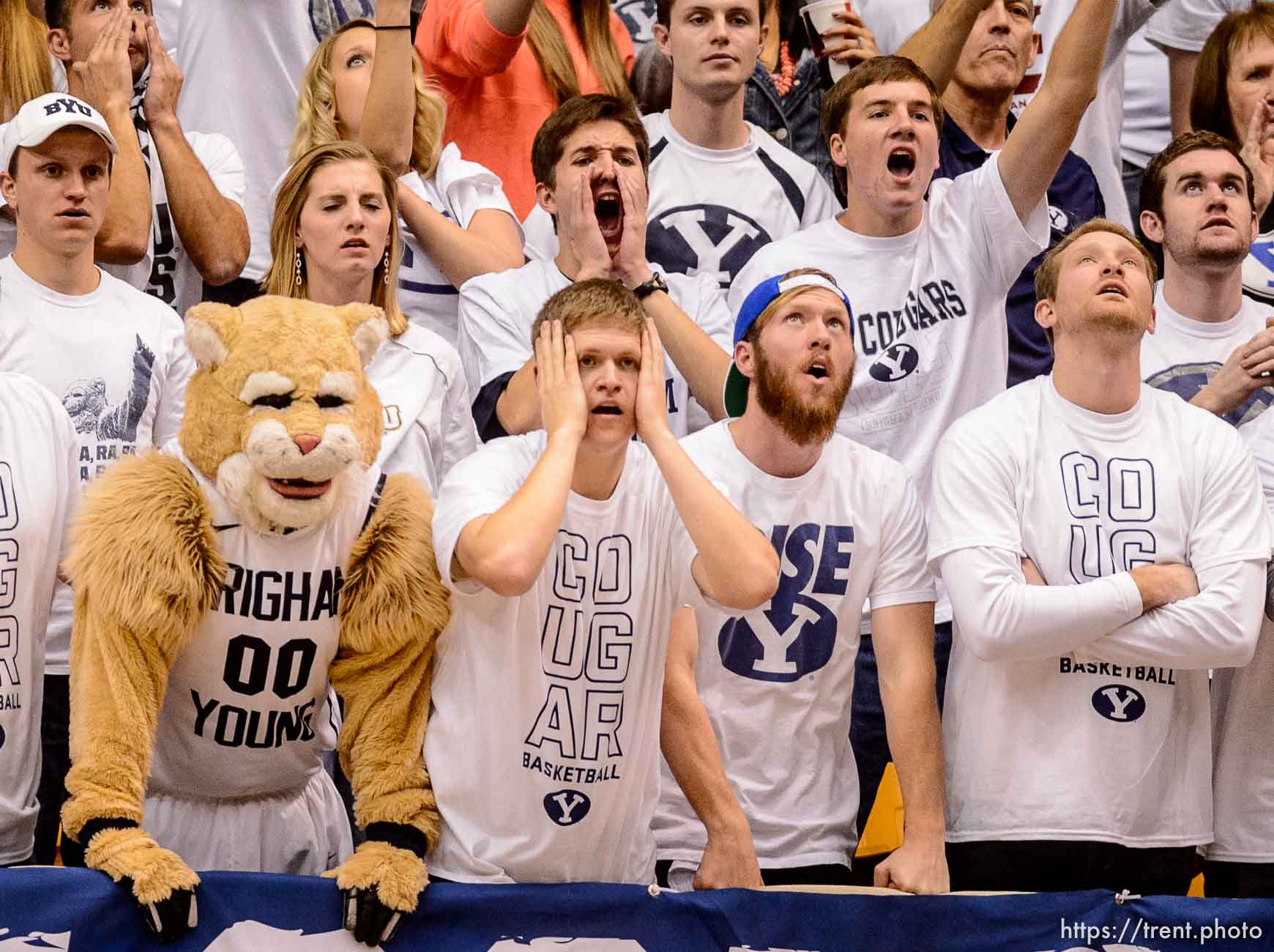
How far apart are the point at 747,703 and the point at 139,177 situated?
7.53 feet

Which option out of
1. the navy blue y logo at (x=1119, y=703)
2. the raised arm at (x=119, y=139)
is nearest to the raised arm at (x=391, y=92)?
the raised arm at (x=119, y=139)

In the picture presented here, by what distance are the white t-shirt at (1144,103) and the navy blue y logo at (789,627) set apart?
3316mm

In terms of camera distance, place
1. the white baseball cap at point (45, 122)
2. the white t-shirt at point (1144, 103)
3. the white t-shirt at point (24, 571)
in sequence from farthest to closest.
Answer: the white t-shirt at point (1144, 103), the white baseball cap at point (45, 122), the white t-shirt at point (24, 571)

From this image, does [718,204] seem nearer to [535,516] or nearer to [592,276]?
[592,276]

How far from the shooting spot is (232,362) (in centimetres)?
355

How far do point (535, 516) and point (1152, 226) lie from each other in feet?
8.06

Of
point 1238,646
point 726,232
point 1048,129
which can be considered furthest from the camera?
point 726,232

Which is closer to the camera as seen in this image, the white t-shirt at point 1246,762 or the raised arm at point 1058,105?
the white t-shirt at point 1246,762

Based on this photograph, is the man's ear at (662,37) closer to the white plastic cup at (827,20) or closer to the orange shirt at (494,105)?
the orange shirt at (494,105)

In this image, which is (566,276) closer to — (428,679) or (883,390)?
(883,390)

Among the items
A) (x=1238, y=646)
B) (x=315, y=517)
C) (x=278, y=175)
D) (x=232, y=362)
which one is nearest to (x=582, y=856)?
(x=315, y=517)

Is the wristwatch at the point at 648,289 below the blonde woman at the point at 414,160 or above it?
below

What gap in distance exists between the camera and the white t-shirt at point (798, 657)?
400 centimetres

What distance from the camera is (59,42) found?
5.23m
